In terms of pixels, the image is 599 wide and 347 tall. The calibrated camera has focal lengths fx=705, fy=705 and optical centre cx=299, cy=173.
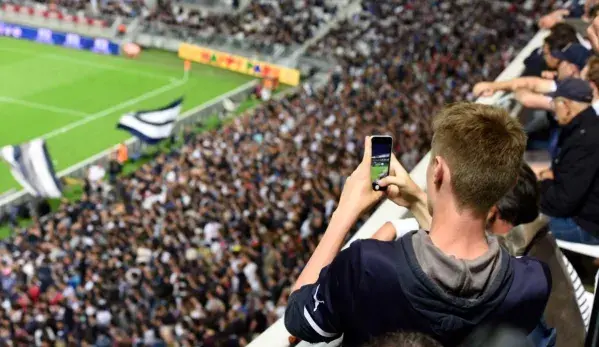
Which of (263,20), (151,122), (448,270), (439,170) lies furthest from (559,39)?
(263,20)

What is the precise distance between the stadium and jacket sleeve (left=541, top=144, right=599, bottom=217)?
15 mm

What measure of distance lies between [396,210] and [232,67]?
3399 cm

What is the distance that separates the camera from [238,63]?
37.1m

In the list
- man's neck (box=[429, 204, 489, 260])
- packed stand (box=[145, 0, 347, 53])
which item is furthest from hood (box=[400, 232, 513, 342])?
packed stand (box=[145, 0, 347, 53])

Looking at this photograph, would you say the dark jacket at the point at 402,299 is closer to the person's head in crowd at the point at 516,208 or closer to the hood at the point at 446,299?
the hood at the point at 446,299

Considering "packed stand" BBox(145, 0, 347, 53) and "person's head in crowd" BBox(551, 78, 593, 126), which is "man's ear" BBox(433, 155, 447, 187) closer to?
"person's head in crowd" BBox(551, 78, 593, 126)

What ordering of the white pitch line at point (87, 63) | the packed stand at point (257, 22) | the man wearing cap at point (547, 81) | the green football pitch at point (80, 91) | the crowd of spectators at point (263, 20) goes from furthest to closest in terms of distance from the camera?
the crowd of spectators at point (263, 20), the packed stand at point (257, 22), the white pitch line at point (87, 63), the green football pitch at point (80, 91), the man wearing cap at point (547, 81)

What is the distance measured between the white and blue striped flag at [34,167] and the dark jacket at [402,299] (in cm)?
2068

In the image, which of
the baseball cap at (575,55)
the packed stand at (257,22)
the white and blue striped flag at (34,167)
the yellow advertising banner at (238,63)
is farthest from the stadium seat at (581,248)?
the packed stand at (257,22)

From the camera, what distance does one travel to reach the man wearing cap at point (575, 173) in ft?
13.7

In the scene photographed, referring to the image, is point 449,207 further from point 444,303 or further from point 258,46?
point 258,46

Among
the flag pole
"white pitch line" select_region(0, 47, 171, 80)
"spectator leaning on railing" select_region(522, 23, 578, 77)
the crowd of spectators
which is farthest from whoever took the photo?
the crowd of spectators

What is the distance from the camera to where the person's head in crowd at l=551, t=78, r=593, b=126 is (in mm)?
4500

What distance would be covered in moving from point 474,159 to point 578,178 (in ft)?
6.97
